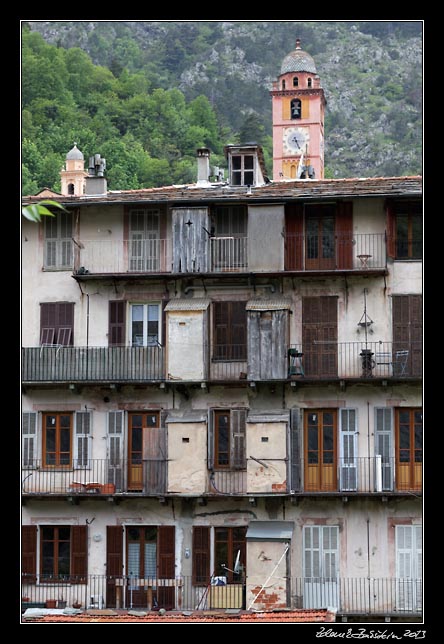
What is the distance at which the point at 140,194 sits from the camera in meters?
40.8

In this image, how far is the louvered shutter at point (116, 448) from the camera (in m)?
39.6

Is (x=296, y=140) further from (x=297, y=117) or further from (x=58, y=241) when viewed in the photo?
(x=58, y=241)

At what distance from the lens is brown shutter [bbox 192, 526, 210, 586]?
1540 inches

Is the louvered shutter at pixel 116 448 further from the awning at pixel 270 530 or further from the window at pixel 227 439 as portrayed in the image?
the awning at pixel 270 530

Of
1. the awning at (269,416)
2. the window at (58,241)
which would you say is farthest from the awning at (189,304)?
the window at (58,241)

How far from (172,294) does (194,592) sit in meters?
8.13

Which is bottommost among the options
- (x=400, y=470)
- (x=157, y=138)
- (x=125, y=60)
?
(x=400, y=470)

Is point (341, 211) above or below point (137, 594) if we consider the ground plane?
above

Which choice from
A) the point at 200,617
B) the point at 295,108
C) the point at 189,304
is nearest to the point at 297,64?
the point at 295,108

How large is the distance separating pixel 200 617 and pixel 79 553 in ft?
16.3

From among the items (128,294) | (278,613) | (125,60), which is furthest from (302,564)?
(125,60)

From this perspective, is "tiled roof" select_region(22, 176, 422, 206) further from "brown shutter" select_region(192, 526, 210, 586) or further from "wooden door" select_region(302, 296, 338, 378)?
"brown shutter" select_region(192, 526, 210, 586)

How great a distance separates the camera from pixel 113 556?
39.5m

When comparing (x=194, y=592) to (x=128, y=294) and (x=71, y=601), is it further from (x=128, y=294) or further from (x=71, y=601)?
(x=128, y=294)
